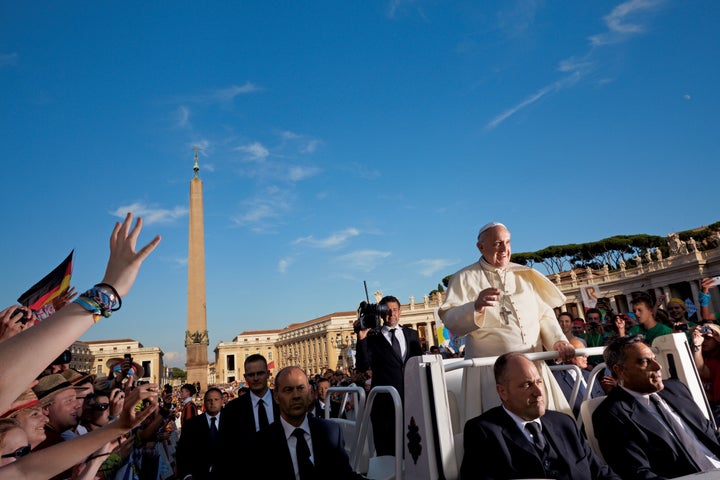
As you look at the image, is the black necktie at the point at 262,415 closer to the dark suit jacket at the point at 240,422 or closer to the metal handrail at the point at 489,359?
the dark suit jacket at the point at 240,422

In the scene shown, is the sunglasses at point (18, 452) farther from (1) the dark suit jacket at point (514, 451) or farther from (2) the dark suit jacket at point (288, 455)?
(1) the dark suit jacket at point (514, 451)

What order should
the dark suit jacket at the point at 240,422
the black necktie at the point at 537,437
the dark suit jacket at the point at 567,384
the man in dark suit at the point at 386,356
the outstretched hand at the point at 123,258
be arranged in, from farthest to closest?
the man in dark suit at the point at 386,356, the dark suit jacket at the point at 240,422, the dark suit jacket at the point at 567,384, the black necktie at the point at 537,437, the outstretched hand at the point at 123,258

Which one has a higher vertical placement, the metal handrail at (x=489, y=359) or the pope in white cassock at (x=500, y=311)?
the pope in white cassock at (x=500, y=311)

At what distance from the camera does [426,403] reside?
283 centimetres

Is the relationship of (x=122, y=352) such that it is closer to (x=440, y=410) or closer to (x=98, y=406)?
(x=98, y=406)

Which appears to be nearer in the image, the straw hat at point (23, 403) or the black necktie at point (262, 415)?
the straw hat at point (23, 403)

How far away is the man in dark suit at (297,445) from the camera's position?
3.20 meters

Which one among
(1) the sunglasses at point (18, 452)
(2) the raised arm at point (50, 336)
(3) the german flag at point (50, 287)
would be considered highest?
(3) the german flag at point (50, 287)

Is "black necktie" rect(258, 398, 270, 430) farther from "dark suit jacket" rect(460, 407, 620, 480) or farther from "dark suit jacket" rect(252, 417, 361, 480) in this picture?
"dark suit jacket" rect(460, 407, 620, 480)


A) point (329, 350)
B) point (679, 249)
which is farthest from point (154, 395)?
point (329, 350)

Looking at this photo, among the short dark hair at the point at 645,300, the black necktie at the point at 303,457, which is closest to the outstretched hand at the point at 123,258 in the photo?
the black necktie at the point at 303,457

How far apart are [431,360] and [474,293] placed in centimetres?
157

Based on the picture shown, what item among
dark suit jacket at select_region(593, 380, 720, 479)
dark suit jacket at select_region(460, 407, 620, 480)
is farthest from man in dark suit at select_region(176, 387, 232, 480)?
dark suit jacket at select_region(593, 380, 720, 479)

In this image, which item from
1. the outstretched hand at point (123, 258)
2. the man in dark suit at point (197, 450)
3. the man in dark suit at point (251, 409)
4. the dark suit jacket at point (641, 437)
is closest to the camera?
the outstretched hand at point (123, 258)
